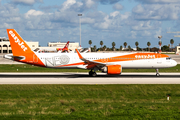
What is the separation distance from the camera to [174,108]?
1608 centimetres

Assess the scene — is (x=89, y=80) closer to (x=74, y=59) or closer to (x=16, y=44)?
(x=74, y=59)

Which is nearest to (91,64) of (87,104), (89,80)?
(89,80)

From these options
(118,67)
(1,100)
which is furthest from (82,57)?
(1,100)

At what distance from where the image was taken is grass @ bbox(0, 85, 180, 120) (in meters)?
14.2

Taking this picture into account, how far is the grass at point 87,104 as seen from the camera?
14.2 metres

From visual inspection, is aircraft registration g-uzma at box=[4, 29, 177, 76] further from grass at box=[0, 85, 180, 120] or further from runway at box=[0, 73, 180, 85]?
grass at box=[0, 85, 180, 120]

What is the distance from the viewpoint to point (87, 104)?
17.6m

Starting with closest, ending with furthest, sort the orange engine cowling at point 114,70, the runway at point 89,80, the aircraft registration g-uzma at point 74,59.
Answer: the runway at point 89,80 → the orange engine cowling at point 114,70 → the aircraft registration g-uzma at point 74,59

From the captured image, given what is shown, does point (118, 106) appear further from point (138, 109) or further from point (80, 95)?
point (80, 95)

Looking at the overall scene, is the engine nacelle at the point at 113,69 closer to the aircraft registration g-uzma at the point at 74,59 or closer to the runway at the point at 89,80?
the runway at the point at 89,80

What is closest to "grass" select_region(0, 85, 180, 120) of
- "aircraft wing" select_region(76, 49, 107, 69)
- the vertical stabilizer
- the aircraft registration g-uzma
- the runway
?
the runway

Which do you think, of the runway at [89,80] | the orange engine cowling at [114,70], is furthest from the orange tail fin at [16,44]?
the orange engine cowling at [114,70]

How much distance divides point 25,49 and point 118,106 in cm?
2479

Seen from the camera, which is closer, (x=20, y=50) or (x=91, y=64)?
(x=91, y=64)
